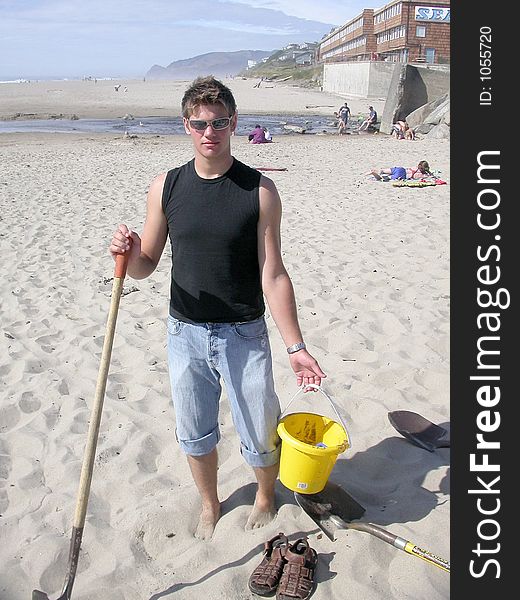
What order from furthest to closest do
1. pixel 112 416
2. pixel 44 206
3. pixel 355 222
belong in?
pixel 44 206
pixel 355 222
pixel 112 416

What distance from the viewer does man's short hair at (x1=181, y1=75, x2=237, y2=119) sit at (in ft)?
8.52

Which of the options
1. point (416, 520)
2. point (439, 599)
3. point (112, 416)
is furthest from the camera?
point (112, 416)

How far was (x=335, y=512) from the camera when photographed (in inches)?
119

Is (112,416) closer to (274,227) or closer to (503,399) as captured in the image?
(274,227)

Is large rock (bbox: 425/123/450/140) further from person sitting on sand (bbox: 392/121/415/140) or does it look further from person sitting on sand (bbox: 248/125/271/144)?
person sitting on sand (bbox: 248/125/271/144)

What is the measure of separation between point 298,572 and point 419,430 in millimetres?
1384

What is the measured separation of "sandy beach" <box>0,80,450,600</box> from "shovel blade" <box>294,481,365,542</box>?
0.17 feet

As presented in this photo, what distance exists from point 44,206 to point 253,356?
835 cm

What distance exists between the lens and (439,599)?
2609 millimetres

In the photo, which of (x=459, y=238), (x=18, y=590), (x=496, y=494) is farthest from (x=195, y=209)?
(x=18, y=590)

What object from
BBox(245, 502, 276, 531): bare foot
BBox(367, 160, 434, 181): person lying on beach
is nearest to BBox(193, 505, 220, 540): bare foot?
BBox(245, 502, 276, 531): bare foot

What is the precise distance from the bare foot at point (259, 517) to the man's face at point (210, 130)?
165 cm

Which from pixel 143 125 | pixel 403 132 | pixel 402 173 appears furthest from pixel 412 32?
pixel 402 173

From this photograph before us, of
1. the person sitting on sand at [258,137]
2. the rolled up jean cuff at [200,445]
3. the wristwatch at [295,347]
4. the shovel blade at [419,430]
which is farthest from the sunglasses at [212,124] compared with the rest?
the person sitting on sand at [258,137]
